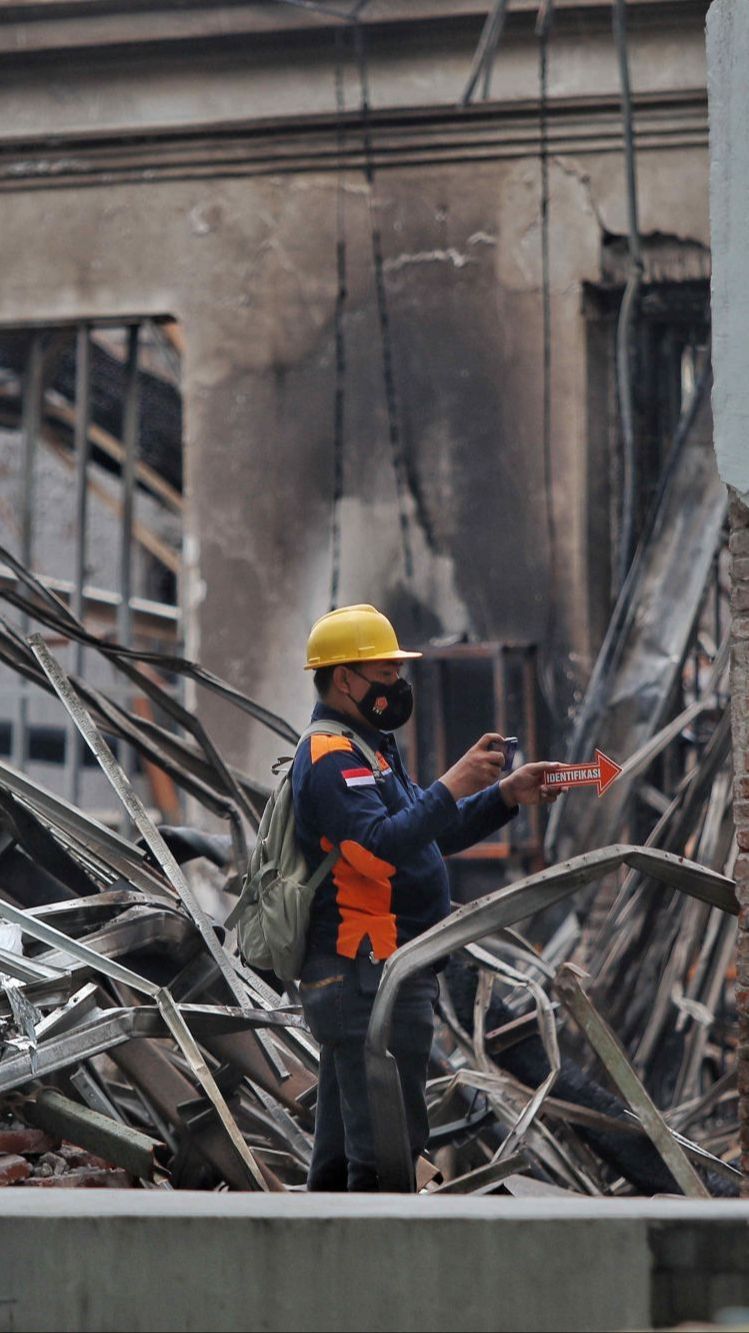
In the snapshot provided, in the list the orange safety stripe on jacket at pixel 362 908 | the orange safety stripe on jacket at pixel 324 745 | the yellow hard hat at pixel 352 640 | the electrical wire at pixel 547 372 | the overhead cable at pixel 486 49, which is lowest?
the orange safety stripe on jacket at pixel 362 908

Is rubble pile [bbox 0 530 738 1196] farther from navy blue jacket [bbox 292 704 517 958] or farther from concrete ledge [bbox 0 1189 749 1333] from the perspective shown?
concrete ledge [bbox 0 1189 749 1333]

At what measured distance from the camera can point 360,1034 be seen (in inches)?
170

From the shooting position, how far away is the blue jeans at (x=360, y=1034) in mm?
4328

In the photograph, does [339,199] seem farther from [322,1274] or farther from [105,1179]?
[322,1274]

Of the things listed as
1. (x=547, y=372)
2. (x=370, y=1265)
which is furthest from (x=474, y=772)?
(x=547, y=372)

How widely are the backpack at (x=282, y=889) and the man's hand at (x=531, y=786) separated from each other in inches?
12.7

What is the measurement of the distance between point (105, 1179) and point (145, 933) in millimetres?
844

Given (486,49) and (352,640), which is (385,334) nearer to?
(486,49)

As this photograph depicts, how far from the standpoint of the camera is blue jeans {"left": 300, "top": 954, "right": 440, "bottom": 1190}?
4.33 m

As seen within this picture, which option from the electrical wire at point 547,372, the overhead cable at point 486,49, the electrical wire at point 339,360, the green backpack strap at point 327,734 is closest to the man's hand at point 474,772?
the green backpack strap at point 327,734

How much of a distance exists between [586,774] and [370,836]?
521 millimetres

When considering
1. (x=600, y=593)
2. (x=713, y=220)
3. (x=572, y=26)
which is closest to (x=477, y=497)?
(x=600, y=593)

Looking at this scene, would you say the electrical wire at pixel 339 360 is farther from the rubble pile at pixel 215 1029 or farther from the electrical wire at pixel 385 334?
the rubble pile at pixel 215 1029

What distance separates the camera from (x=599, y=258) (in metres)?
10.4
